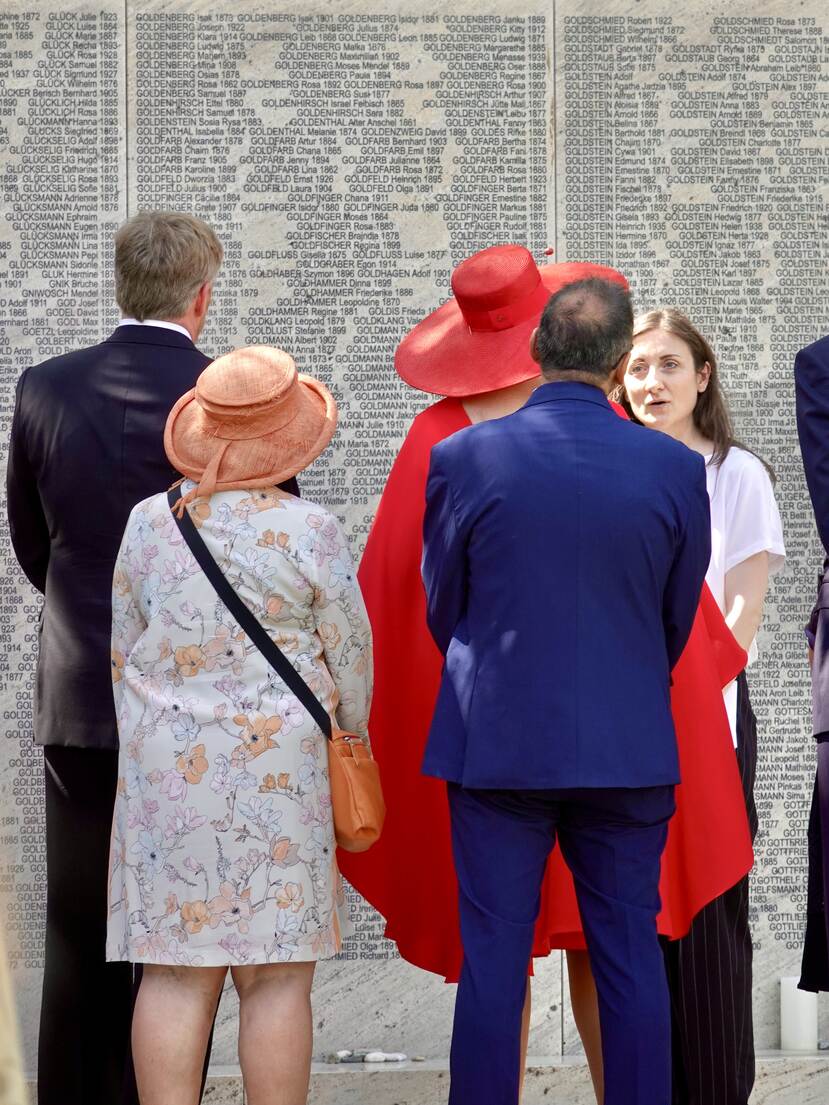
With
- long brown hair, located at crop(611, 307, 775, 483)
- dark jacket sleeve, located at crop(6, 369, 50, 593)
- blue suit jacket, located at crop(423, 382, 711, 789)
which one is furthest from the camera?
long brown hair, located at crop(611, 307, 775, 483)

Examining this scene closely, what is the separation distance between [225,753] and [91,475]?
0.78 m

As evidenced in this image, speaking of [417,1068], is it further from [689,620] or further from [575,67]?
[575,67]

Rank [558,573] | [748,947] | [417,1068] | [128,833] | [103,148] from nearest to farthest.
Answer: [558,573] < [128,833] < [748,947] < [417,1068] < [103,148]

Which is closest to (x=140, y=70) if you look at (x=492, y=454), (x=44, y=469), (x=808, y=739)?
(x=44, y=469)

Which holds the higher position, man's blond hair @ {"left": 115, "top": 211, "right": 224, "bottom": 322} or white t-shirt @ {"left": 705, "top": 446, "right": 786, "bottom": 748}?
man's blond hair @ {"left": 115, "top": 211, "right": 224, "bottom": 322}

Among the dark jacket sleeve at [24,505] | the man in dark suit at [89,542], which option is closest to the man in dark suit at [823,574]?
the man in dark suit at [89,542]

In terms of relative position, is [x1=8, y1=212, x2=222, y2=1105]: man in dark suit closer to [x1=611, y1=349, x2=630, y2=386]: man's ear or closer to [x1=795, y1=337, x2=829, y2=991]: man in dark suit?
[x1=611, y1=349, x2=630, y2=386]: man's ear

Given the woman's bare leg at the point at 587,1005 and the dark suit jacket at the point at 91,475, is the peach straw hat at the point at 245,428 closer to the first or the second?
the dark suit jacket at the point at 91,475

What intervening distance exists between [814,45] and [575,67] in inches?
28.4

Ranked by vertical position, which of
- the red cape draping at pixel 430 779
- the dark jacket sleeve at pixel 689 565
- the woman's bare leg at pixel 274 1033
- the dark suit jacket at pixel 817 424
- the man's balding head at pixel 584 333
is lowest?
the woman's bare leg at pixel 274 1033

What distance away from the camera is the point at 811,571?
435 cm

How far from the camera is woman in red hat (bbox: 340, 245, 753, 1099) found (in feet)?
10.1

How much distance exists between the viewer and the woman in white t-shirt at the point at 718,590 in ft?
11.2

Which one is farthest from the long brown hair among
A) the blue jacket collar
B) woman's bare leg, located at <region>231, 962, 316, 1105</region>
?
woman's bare leg, located at <region>231, 962, 316, 1105</region>
